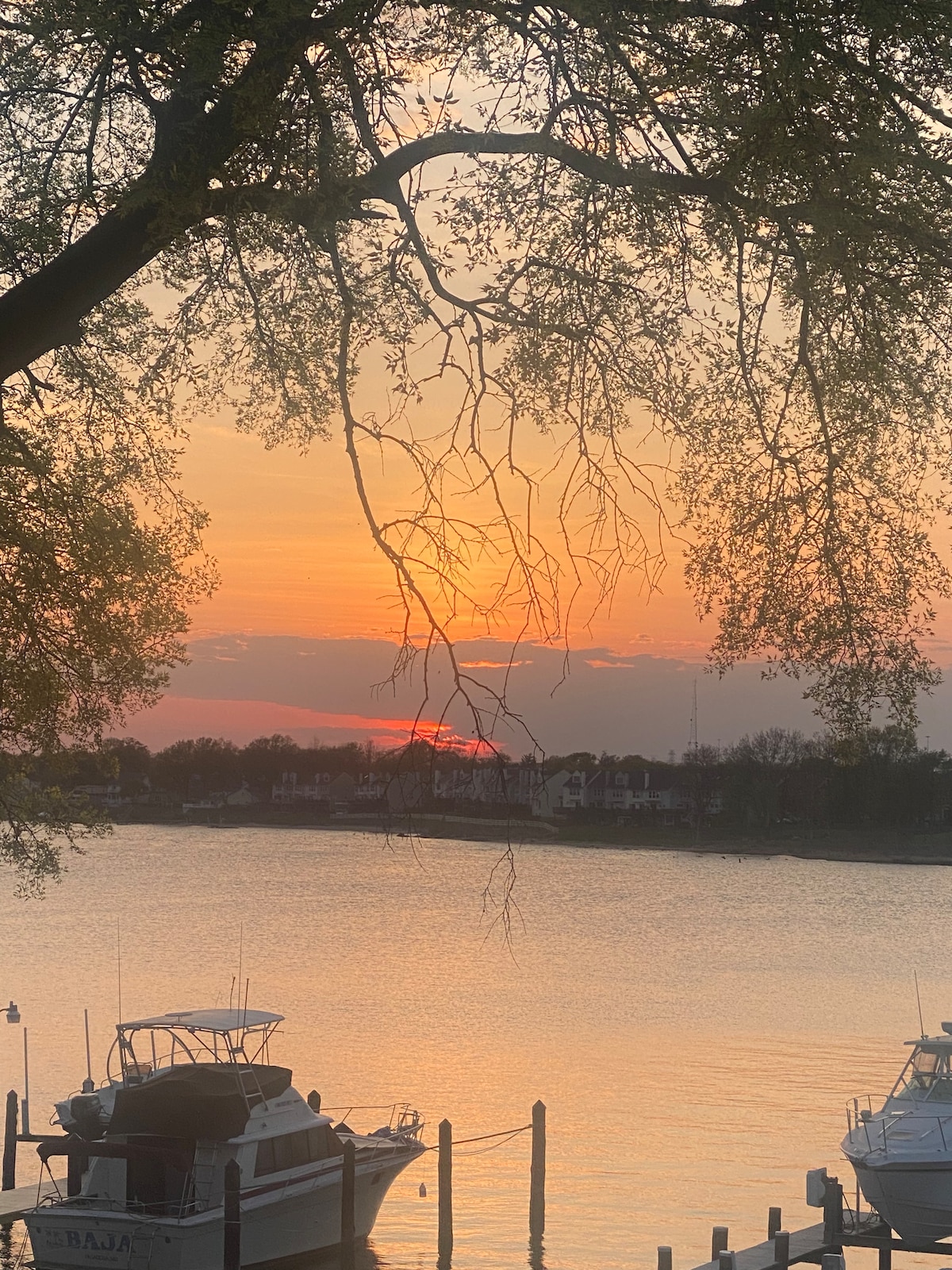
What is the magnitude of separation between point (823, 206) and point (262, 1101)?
1982 centimetres

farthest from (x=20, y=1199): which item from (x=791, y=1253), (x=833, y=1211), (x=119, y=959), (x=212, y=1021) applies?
(x=119, y=959)

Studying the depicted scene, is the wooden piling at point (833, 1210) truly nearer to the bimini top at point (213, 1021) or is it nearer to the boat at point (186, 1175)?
the boat at point (186, 1175)

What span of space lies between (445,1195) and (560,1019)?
3635 centimetres

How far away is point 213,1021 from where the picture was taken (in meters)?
26.5

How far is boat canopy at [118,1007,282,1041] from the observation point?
2581 centimetres

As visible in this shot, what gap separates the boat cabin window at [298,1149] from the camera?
23641 millimetres

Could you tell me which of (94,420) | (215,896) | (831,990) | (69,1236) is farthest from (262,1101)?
(215,896)

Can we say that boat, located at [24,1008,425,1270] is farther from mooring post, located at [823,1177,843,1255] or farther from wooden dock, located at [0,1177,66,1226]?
mooring post, located at [823,1177,843,1255]

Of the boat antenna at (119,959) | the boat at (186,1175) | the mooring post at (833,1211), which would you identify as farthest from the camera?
the boat antenna at (119,959)

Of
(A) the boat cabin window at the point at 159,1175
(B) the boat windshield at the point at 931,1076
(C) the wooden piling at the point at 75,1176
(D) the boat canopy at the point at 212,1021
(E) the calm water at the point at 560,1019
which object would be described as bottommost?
(E) the calm water at the point at 560,1019

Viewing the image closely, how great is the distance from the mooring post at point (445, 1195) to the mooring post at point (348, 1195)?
1723 mm

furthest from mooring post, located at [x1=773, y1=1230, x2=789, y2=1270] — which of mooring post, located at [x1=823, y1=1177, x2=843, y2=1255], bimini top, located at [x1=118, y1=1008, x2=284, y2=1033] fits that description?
bimini top, located at [x1=118, y1=1008, x2=284, y2=1033]

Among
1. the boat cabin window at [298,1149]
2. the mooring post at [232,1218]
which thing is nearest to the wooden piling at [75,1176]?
the boat cabin window at [298,1149]

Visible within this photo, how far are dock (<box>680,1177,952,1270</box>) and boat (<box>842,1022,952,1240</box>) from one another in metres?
0.28
